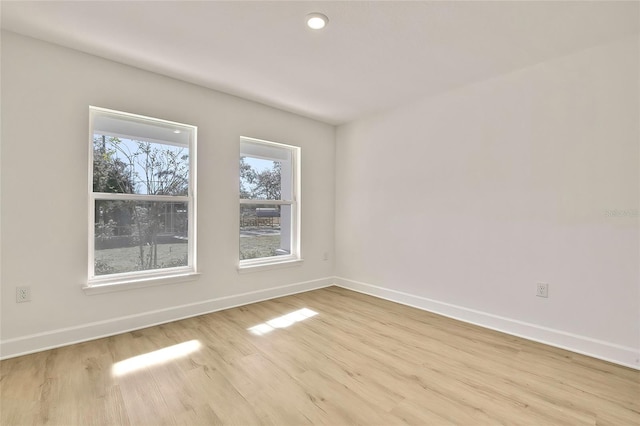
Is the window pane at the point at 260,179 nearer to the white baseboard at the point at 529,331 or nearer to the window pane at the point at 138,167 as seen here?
the window pane at the point at 138,167

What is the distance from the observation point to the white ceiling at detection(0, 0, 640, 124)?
2068 millimetres

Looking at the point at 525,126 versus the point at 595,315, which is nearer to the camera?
the point at 595,315

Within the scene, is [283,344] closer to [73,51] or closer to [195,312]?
[195,312]

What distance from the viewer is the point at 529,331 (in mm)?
2807

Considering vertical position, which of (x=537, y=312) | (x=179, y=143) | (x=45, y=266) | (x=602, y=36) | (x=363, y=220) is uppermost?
(x=602, y=36)

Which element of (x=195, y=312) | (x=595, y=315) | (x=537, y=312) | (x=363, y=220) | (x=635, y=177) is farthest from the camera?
(x=363, y=220)

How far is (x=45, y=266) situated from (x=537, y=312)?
4.27m

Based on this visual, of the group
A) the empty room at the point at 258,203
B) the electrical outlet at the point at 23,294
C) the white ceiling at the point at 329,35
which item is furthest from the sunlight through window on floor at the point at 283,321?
the white ceiling at the point at 329,35

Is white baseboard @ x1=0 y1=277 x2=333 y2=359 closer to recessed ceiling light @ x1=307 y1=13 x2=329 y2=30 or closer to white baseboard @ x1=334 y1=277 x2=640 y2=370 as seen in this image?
white baseboard @ x1=334 y1=277 x2=640 y2=370

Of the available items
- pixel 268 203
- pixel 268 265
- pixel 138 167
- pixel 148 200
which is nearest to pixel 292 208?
pixel 268 203

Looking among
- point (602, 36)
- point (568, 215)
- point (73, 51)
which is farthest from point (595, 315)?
point (73, 51)

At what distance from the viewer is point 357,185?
4.49m

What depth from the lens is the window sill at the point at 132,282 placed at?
271cm

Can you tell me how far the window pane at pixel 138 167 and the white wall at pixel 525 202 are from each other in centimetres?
252
